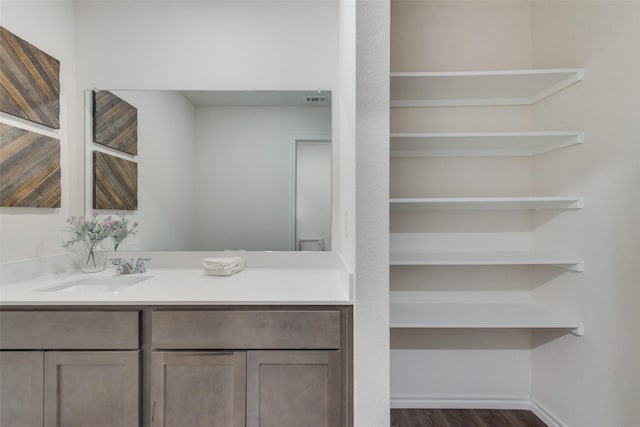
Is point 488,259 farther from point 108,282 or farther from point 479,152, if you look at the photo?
point 108,282

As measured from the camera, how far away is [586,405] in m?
1.59

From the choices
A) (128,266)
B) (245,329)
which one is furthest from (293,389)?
(128,266)

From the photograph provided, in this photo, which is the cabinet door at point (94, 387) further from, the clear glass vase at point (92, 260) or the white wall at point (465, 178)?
the white wall at point (465, 178)

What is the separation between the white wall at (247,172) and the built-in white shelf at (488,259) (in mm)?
729

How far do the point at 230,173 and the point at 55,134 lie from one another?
3.14 ft

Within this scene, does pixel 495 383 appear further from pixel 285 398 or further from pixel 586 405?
pixel 285 398

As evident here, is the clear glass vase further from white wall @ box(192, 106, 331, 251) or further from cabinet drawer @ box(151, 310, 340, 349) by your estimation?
cabinet drawer @ box(151, 310, 340, 349)

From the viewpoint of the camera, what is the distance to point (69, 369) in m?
1.31

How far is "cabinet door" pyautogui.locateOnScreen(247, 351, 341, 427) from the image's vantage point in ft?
4.27

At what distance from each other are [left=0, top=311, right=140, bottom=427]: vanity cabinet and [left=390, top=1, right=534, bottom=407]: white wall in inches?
54.8

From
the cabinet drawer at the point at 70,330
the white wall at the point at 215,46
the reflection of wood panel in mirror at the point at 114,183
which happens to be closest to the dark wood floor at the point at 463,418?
the cabinet drawer at the point at 70,330

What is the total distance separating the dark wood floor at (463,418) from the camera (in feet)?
6.02

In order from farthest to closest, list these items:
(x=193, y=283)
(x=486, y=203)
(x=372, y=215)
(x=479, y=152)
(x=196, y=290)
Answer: (x=479, y=152)
(x=486, y=203)
(x=193, y=283)
(x=196, y=290)
(x=372, y=215)

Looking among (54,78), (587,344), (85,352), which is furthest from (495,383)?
(54,78)
